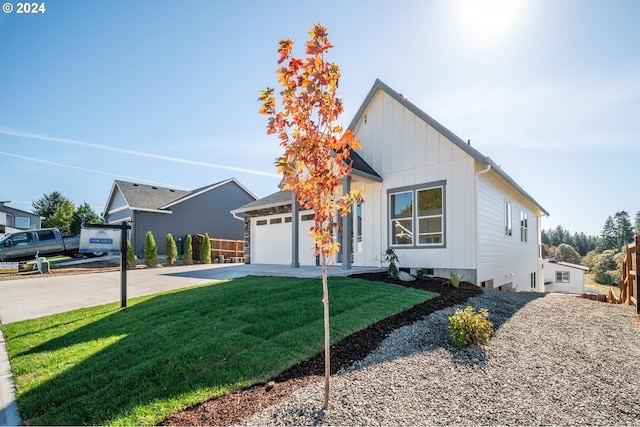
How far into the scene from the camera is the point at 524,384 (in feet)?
10.1

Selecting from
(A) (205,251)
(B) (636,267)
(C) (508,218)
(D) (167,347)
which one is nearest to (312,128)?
(D) (167,347)

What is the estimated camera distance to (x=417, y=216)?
30.1ft

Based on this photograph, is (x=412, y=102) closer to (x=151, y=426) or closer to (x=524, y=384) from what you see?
(x=524, y=384)

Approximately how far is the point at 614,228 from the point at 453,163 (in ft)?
245

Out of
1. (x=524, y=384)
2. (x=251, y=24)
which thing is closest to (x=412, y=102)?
(x=251, y=24)

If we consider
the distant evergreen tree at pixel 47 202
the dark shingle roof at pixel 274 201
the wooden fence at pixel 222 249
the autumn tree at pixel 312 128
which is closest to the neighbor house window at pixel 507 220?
the dark shingle roof at pixel 274 201

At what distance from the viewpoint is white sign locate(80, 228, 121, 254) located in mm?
6949

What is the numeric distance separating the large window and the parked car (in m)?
18.2

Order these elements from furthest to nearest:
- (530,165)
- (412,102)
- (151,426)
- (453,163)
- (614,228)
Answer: (614,228), (530,165), (412,102), (453,163), (151,426)

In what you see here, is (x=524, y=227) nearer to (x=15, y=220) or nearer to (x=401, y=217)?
(x=401, y=217)

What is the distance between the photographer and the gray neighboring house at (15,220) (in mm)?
32125

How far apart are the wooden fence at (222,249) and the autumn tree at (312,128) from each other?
1892 centimetres

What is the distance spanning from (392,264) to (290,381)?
17.8 ft

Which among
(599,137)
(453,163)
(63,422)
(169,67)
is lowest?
(63,422)
